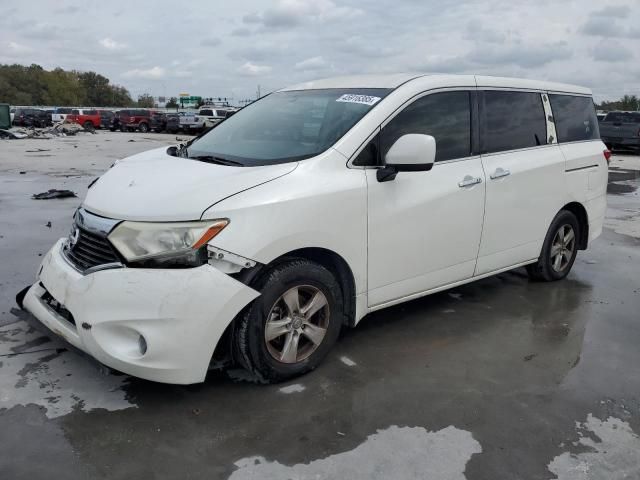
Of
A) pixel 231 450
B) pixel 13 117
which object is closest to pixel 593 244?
pixel 231 450

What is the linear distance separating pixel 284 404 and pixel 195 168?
1.50 metres

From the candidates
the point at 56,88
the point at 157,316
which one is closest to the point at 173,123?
the point at 157,316

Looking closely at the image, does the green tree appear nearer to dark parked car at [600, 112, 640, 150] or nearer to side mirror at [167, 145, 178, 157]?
dark parked car at [600, 112, 640, 150]

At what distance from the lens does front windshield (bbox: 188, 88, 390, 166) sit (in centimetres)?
370

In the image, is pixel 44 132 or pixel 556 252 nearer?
pixel 556 252

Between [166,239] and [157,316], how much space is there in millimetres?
395

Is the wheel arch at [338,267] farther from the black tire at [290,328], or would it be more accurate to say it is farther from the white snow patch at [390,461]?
the white snow patch at [390,461]

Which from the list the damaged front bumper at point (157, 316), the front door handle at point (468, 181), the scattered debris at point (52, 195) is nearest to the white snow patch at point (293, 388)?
the damaged front bumper at point (157, 316)

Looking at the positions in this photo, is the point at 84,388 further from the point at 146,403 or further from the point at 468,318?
the point at 468,318

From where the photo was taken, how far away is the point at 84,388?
3.35 m

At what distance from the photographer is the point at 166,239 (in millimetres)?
3008

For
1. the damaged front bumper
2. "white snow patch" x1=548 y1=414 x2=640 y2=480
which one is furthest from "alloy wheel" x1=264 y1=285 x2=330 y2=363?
"white snow patch" x1=548 y1=414 x2=640 y2=480

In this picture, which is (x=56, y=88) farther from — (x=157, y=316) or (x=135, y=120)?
(x=157, y=316)

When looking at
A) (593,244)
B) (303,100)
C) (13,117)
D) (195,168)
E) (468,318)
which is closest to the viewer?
→ (195,168)
